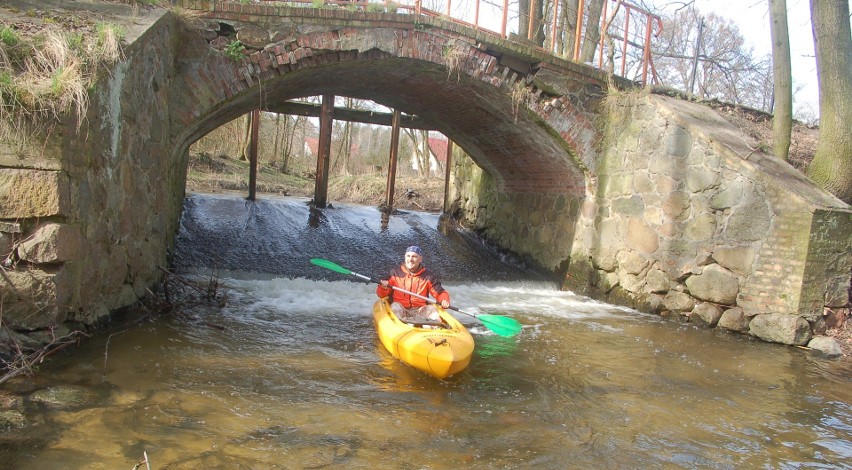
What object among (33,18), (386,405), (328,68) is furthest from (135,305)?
(328,68)

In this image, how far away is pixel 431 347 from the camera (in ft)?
13.9

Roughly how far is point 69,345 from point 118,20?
9.25 ft

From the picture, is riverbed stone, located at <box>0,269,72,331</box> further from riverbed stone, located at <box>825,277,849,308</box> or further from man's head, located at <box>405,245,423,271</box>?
riverbed stone, located at <box>825,277,849,308</box>

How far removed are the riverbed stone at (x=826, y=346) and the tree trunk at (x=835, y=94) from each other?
→ 2339mm

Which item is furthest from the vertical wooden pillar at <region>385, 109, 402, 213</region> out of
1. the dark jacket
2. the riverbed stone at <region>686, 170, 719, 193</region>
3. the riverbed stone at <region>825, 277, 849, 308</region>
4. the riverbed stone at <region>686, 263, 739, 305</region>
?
the riverbed stone at <region>825, 277, 849, 308</region>

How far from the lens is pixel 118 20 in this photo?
487 cm

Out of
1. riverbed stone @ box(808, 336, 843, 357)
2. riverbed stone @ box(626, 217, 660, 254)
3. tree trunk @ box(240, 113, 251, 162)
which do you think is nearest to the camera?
riverbed stone @ box(808, 336, 843, 357)

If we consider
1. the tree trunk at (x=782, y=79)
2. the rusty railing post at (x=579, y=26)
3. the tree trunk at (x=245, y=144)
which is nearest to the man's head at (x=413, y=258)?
the rusty railing post at (x=579, y=26)

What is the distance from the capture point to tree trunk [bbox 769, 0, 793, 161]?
25.3 feet

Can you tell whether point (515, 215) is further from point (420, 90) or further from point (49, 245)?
point (49, 245)

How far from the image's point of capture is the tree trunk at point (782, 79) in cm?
772

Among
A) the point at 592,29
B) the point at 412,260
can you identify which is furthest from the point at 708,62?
the point at 412,260

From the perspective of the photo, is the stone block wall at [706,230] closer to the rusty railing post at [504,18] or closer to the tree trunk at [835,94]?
the tree trunk at [835,94]

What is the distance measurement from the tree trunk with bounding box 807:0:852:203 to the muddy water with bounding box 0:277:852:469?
280 cm
